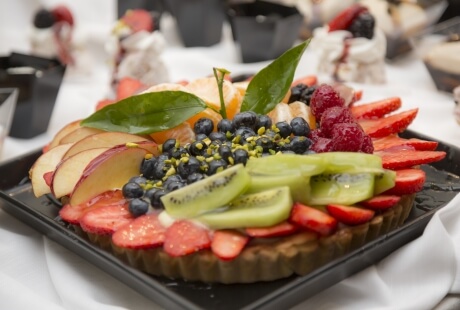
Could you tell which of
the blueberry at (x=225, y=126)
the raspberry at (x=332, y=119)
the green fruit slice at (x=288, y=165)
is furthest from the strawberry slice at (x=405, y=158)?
the blueberry at (x=225, y=126)

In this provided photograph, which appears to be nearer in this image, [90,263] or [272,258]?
[272,258]

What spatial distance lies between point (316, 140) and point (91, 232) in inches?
20.0

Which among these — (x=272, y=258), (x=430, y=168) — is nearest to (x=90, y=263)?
(x=272, y=258)

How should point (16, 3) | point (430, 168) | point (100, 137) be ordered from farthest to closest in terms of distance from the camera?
point (16, 3)
point (430, 168)
point (100, 137)

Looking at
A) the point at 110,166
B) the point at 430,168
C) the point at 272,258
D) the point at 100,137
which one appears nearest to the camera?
the point at 272,258

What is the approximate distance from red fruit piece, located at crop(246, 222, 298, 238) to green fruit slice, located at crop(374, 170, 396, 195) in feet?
0.67

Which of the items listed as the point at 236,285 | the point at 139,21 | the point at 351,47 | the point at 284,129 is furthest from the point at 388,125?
the point at 139,21

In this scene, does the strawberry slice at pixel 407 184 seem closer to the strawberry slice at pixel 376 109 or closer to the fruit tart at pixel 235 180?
the fruit tart at pixel 235 180

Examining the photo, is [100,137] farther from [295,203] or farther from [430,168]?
[430,168]

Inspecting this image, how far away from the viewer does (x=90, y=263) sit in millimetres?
1447

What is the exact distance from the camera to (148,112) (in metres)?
1.57

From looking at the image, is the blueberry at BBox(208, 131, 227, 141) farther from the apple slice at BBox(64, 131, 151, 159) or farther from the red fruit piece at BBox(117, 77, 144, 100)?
the red fruit piece at BBox(117, 77, 144, 100)

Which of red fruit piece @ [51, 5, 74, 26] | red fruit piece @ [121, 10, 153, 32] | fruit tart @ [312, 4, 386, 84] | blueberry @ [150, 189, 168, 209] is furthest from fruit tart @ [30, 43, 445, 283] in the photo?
red fruit piece @ [51, 5, 74, 26]

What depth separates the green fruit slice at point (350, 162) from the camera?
134 centimetres
